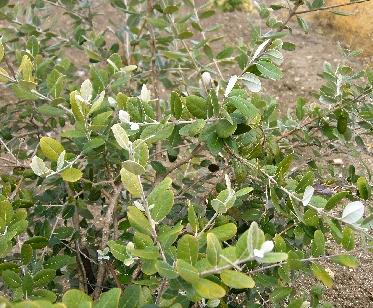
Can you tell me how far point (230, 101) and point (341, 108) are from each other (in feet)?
1.69

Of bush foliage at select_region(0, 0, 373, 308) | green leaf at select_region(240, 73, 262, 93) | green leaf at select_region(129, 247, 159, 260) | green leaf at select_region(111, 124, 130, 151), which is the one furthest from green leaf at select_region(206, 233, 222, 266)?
green leaf at select_region(240, 73, 262, 93)

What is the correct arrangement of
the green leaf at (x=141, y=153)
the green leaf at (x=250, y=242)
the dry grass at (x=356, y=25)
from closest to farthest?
the green leaf at (x=250, y=242), the green leaf at (x=141, y=153), the dry grass at (x=356, y=25)

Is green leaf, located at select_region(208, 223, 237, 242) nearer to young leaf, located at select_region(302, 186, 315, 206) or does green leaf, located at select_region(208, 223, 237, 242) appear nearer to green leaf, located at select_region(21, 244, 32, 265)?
young leaf, located at select_region(302, 186, 315, 206)

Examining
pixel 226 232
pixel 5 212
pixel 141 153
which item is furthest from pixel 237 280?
pixel 5 212

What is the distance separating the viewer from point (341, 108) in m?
1.57

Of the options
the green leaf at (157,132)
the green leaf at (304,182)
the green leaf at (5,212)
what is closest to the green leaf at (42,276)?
the green leaf at (5,212)

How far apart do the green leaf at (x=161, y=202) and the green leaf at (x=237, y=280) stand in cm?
18

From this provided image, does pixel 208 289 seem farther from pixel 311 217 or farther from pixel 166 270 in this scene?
pixel 311 217

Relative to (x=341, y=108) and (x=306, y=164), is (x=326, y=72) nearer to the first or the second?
(x=341, y=108)

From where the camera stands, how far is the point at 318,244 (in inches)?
46.4

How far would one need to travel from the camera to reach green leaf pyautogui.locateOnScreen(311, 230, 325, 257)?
116cm

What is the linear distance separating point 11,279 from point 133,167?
0.36 meters

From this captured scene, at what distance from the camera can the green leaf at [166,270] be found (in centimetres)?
91

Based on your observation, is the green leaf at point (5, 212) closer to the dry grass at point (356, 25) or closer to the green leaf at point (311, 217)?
the green leaf at point (311, 217)
